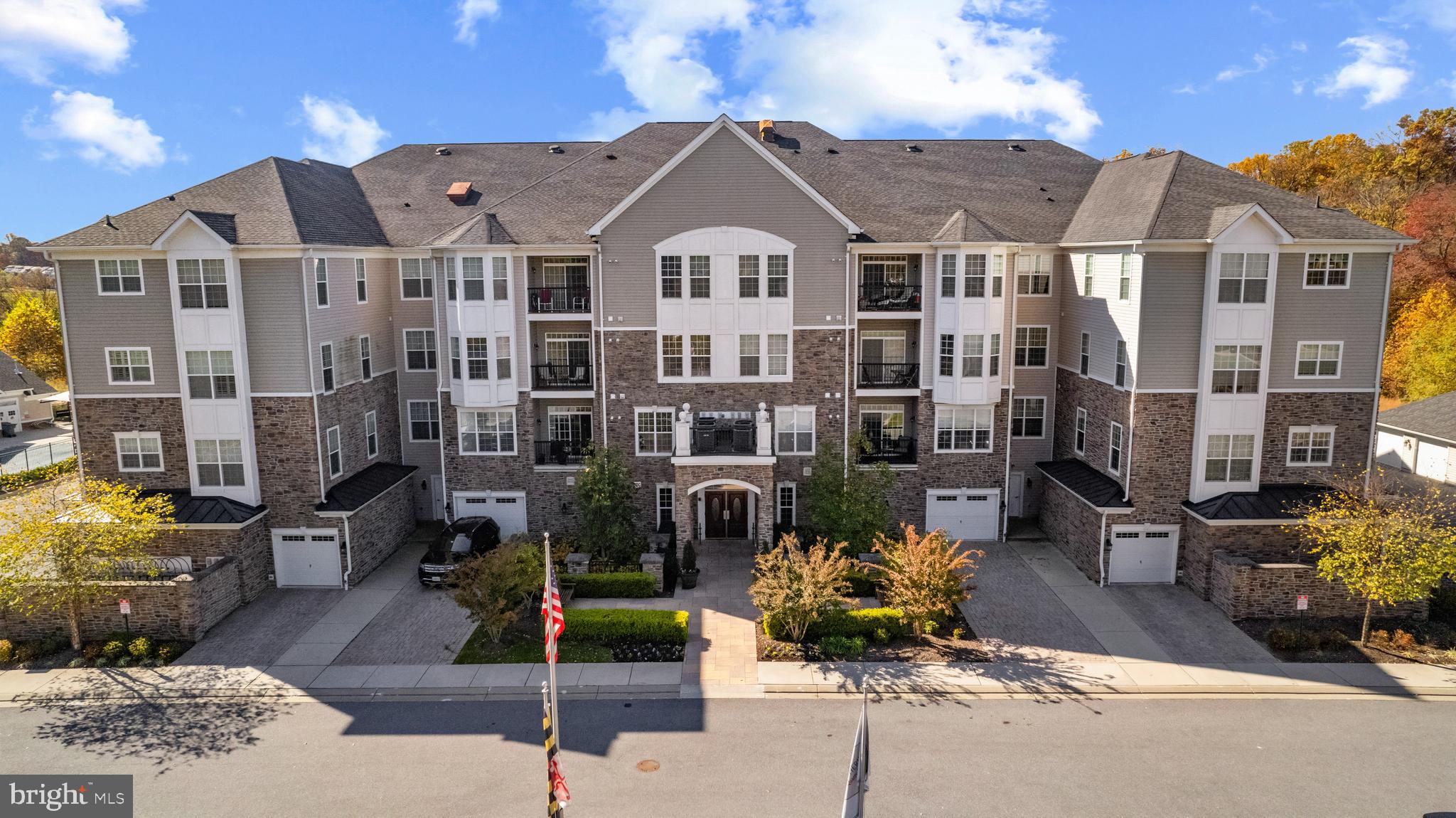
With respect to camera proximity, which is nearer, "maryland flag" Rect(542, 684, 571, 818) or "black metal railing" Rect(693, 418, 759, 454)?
"maryland flag" Rect(542, 684, 571, 818)

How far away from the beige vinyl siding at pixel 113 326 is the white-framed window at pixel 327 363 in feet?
14.3

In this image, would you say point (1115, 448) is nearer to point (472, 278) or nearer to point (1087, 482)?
point (1087, 482)

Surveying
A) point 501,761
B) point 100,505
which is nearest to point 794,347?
point 501,761

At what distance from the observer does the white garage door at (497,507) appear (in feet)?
99.9

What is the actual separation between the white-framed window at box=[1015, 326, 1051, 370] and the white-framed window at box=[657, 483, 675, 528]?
565 inches

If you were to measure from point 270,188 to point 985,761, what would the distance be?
28.1 meters

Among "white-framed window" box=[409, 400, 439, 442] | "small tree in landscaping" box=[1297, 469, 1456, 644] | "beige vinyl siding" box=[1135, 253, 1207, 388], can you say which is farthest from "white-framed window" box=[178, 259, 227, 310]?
"small tree in landscaping" box=[1297, 469, 1456, 644]

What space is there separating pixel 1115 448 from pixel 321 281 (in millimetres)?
27139

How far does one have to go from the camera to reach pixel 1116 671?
21.1m

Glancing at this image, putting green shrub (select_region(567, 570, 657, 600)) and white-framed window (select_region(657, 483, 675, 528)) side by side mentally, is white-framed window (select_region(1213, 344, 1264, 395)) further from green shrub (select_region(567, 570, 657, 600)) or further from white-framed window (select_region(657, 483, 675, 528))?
green shrub (select_region(567, 570, 657, 600))

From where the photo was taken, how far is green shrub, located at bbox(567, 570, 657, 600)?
25.8 metres

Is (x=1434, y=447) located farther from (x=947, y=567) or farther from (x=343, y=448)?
(x=343, y=448)

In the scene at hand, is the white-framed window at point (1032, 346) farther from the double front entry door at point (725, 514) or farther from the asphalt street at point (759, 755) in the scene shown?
the asphalt street at point (759, 755)

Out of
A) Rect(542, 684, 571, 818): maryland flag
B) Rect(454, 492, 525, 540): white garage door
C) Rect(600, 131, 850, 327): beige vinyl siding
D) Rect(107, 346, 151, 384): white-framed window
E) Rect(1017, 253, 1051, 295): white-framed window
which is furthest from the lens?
Rect(1017, 253, 1051, 295): white-framed window
